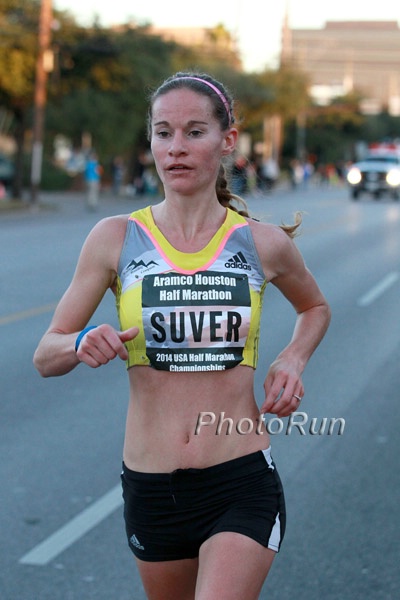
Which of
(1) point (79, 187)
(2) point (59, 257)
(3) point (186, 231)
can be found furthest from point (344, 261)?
(1) point (79, 187)

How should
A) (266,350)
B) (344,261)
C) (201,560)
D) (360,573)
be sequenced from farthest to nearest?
(344,261) → (266,350) → (360,573) → (201,560)

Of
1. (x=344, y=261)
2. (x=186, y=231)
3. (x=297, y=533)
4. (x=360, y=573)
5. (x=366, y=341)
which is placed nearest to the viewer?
(x=186, y=231)

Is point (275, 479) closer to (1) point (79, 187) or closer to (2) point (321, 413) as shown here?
(2) point (321, 413)

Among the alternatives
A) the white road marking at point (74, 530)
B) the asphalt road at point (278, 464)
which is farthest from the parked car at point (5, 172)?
the white road marking at point (74, 530)

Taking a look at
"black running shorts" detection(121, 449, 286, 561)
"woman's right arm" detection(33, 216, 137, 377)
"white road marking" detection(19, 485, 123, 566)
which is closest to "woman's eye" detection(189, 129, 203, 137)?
"woman's right arm" detection(33, 216, 137, 377)

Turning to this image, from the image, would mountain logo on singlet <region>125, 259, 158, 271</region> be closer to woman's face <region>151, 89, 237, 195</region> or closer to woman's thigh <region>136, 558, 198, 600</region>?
woman's face <region>151, 89, 237, 195</region>

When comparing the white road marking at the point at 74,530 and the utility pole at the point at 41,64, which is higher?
the white road marking at the point at 74,530

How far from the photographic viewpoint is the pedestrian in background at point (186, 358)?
10.3ft

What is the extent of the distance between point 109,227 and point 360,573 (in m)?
2.51

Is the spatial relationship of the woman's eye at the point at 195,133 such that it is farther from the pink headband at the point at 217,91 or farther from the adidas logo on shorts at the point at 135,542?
the adidas logo on shorts at the point at 135,542

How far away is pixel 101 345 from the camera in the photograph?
2.81m

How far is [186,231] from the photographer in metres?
3.27

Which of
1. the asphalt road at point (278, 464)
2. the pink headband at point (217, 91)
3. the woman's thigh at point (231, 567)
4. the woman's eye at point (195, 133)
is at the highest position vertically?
the pink headband at point (217, 91)

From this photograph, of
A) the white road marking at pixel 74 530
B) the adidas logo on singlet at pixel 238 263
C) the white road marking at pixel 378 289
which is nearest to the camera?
the adidas logo on singlet at pixel 238 263
